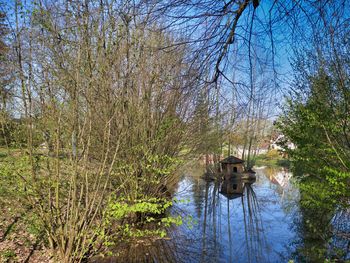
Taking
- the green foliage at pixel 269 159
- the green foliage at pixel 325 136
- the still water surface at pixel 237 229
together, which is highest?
the green foliage at pixel 325 136

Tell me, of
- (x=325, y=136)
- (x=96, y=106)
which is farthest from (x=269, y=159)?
(x=96, y=106)

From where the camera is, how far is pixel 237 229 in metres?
8.36

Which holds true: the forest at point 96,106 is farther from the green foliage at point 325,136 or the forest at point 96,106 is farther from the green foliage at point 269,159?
the green foliage at point 269,159

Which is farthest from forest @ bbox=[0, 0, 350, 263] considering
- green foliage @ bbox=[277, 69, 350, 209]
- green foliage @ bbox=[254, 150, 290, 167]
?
green foliage @ bbox=[254, 150, 290, 167]

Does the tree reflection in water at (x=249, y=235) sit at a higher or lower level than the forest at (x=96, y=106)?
lower

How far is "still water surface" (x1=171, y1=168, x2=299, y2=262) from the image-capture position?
6234 mm

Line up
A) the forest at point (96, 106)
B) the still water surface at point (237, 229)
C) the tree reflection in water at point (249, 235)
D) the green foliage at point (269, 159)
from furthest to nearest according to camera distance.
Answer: the green foliage at point (269, 159)
the still water surface at point (237, 229)
the tree reflection in water at point (249, 235)
the forest at point (96, 106)

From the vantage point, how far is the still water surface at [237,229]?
20.5ft

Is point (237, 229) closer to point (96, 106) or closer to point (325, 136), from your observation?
point (325, 136)

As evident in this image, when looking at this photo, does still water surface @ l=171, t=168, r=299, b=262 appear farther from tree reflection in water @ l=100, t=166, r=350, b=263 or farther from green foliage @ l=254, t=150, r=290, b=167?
green foliage @ l=254, t=150, r=290, b=167

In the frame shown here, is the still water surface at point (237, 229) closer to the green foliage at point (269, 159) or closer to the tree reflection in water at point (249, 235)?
the tree reflection in water at point (249, 235)

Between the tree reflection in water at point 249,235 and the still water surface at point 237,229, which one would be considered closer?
the tree reflection in water at point 249,235

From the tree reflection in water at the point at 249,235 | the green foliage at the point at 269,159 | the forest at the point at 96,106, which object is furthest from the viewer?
the green foliage at the point at 269,159

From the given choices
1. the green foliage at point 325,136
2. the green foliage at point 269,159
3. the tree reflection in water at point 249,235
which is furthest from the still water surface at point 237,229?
the green foliage at point 269,159
